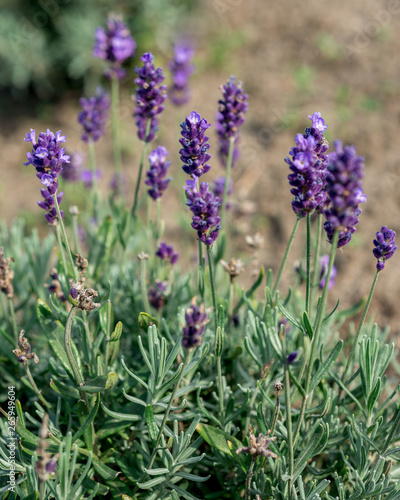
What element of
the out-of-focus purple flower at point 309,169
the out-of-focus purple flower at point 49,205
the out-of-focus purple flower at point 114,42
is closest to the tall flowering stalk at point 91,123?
the out-of-focus purple flower at point 114,42

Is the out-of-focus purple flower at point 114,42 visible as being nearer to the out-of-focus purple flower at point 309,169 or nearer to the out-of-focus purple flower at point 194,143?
the out-of-focus purple flower at point 194,143

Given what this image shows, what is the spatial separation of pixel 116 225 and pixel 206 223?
1.39 meters

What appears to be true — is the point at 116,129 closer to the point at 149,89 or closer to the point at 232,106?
the point at 149,89

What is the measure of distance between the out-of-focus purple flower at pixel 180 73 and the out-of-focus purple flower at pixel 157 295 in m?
A: 1.83

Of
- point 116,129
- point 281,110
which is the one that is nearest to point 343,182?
point 116,129

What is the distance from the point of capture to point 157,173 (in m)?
2.79

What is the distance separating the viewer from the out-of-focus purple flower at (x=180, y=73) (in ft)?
12.5

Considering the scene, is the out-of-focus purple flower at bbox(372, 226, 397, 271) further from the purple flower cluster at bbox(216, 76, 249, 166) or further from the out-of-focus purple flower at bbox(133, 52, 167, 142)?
the out-of-focus purple flower at bbox(133, 52, 167, 142)

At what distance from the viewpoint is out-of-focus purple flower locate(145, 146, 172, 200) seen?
2779mm

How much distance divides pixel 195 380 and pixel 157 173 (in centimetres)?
116

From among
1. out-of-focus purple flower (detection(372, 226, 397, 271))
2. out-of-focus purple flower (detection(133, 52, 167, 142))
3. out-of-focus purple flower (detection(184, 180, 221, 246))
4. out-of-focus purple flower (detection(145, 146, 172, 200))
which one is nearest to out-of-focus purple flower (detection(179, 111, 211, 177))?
out-of-focus purple flower (detection(184, 180, 221, 246))

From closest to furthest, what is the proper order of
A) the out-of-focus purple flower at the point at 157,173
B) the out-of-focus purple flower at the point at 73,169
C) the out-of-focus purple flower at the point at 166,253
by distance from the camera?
the out-of-focus purple flower at the point at 157,173 → the out-of-focus purple flower at the point at 166,253 → the out-of-focus purple flower at the point at 73,169

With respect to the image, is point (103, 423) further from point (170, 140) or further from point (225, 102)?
point (170, 140)

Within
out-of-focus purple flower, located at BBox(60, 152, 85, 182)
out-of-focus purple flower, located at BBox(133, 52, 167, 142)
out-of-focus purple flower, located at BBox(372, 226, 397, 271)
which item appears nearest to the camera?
out-of-focus purple flower, located at BBox(372, 226, 397, 271)
